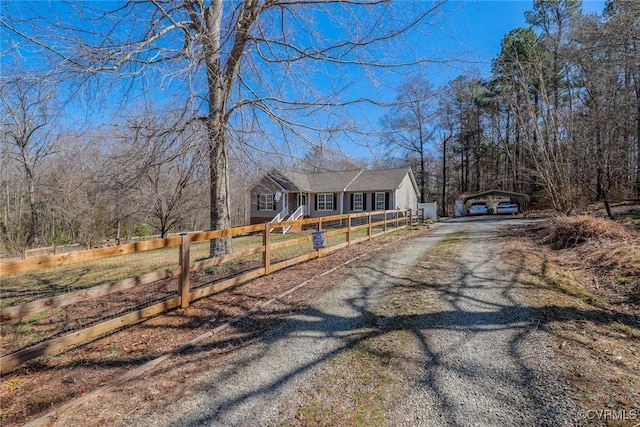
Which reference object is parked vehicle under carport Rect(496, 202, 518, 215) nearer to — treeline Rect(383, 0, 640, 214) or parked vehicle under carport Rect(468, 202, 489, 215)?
parked vehicle under carport Rect(468, 202, 489, 215)

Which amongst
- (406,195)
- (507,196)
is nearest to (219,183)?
(406,195)

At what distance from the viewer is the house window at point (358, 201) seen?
73.2 ft

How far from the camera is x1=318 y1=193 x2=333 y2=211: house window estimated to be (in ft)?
74.4

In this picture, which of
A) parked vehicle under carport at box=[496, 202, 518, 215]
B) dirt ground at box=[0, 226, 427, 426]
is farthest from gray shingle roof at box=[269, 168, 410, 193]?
dirt ground at box=[0, 226, 427, 426]

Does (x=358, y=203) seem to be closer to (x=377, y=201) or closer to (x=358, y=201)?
(x=358, y=201)

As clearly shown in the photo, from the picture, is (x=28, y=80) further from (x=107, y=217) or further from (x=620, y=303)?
(x=107, y=217)

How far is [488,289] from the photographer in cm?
455

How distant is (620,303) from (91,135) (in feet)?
27.9

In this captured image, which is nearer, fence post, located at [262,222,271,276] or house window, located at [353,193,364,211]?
fence post, located at [262,222,271,276]

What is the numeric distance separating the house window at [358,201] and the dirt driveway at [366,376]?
18226 millimetres

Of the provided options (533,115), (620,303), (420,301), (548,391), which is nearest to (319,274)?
(420,301)

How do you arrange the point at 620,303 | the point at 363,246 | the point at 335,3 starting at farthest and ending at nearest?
the point at 363,246 → the point at 335,3 → the point at 620,303

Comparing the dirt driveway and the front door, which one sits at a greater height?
the front door

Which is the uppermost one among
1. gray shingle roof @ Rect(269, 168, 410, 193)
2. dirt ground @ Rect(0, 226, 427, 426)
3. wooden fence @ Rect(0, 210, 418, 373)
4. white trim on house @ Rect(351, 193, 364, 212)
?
gray shingle roof @ Rect(269, 168, 410, 193)
